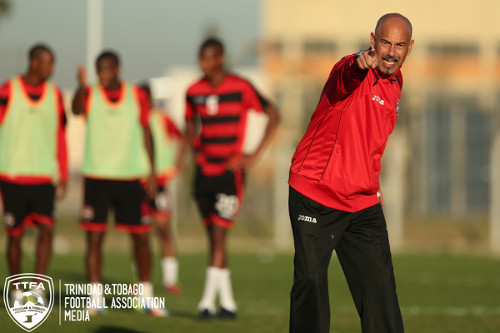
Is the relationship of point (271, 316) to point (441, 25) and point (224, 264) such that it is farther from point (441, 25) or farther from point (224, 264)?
point (441, 25)

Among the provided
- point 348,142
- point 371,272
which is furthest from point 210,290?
point 348,142

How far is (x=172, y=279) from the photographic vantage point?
1192cm

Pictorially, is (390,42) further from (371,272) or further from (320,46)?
(320,46)

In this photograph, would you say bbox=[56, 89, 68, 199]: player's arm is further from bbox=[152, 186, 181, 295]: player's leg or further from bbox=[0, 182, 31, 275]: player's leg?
bbox=[152, 186, 181, 295]: player's leg

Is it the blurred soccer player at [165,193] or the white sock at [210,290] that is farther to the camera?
the blurred soccer player at [165,193]

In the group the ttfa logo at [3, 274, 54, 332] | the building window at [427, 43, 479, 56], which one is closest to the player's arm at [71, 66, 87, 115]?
the ttfa logo at [3, 274, 54, 332]

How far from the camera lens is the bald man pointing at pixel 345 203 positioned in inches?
222

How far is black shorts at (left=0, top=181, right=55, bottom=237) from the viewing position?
9.25m

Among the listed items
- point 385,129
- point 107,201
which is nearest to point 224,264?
point 107,201

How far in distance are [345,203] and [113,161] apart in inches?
157

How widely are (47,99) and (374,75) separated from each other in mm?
4541

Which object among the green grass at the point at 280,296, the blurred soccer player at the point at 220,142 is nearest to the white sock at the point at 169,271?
the green grass at the point at 280,296

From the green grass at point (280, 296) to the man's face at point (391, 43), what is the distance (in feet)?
11.6

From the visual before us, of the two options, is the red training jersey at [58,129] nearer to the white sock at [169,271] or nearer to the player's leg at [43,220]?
the player's leg at [43,220]
